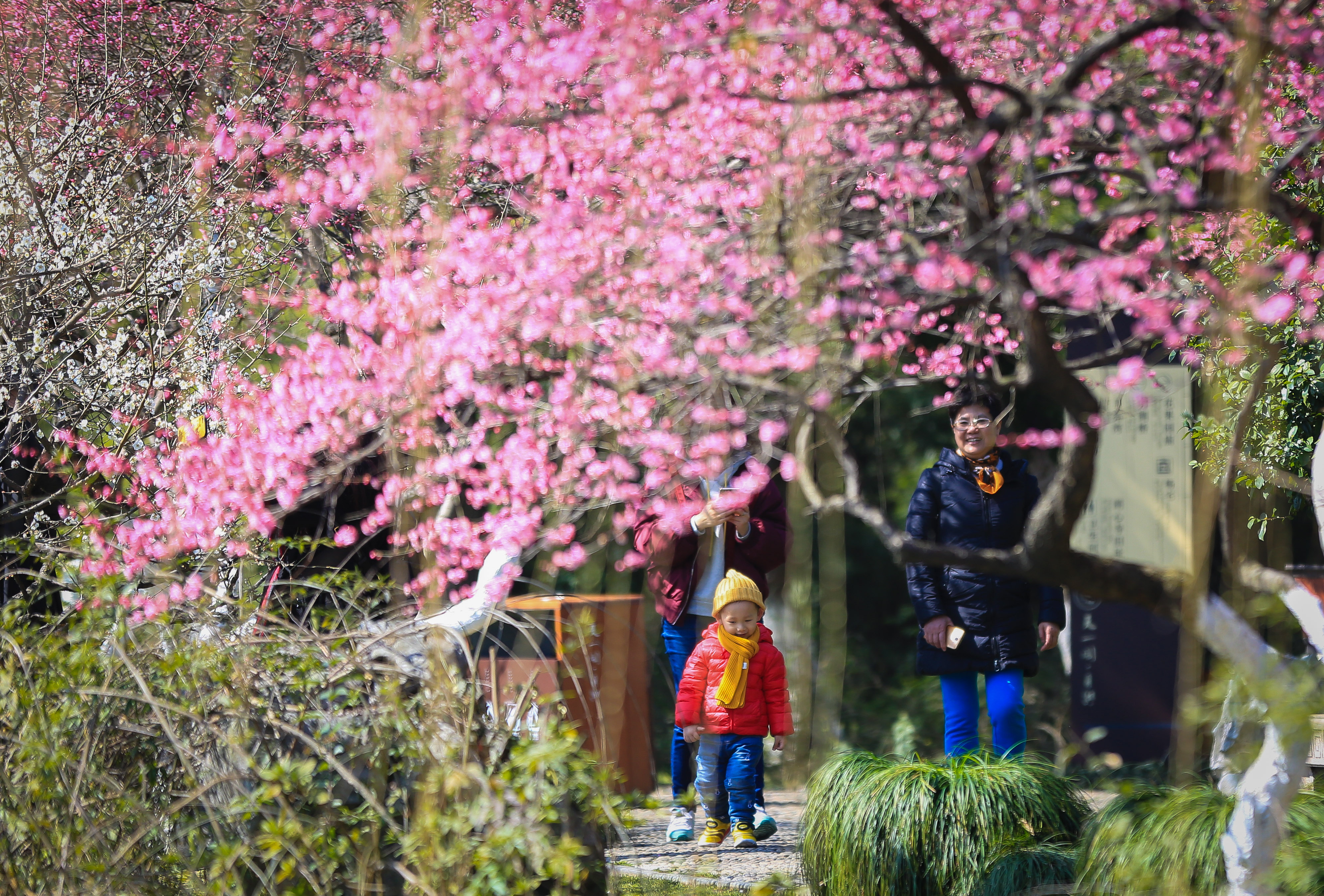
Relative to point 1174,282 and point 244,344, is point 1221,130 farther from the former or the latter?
point 244,344

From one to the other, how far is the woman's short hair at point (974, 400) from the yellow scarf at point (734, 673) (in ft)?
3.53

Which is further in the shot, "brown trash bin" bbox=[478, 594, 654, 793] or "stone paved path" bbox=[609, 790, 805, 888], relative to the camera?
"brown trash bin" bbox=[478, 594, 654, 793]

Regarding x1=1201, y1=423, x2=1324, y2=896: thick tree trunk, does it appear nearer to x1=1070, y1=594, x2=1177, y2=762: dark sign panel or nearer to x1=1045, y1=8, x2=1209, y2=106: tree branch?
x1=1045, y1=8, x2=1209, y2=106: tree branch

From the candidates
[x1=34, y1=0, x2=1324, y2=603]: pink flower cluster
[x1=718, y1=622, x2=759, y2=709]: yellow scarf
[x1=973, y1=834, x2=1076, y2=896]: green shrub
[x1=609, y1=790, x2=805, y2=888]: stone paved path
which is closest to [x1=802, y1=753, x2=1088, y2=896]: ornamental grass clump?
[x1=973, y1=834, x2=1076, y2=896]: green shrub

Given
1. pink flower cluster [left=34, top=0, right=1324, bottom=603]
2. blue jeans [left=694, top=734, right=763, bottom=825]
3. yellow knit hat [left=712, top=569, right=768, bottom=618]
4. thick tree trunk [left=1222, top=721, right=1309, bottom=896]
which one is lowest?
blue jeans [left=694, top=734, right=763, bottom=825]

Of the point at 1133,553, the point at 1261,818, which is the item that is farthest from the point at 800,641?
the point at 1261,818

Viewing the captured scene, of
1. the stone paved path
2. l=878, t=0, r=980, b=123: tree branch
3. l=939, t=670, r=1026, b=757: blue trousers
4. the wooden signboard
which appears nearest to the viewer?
l=878, t=0, r=980, b=123: tree branch

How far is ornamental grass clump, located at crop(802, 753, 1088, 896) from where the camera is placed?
123 inches

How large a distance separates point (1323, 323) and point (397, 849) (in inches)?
106

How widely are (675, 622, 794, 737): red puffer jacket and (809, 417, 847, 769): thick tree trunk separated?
196 mm

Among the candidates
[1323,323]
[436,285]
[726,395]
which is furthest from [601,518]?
[1323,323]

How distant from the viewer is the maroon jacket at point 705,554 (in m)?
4.25

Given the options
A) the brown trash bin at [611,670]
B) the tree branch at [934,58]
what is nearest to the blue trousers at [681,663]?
the brown trash bin at [611,670]

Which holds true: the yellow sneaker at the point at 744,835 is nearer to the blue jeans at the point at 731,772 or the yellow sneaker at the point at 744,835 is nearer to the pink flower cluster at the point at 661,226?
the blue jeans at the point at 731,772
